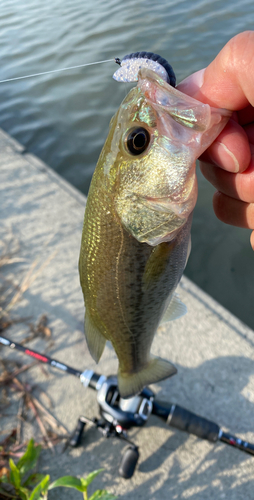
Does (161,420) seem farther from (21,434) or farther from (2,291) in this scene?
(2,291)

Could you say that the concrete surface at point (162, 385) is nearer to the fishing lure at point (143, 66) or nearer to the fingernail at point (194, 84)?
the fingernail at point (194, 84)

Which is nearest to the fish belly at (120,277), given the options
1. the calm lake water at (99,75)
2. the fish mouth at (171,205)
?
the fish mouth at (171,205)

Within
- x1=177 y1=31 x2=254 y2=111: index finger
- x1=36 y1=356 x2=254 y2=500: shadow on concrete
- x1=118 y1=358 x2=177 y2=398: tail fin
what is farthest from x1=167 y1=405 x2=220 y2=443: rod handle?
x1=177 y1=31 x2=254 y2=111: index finger

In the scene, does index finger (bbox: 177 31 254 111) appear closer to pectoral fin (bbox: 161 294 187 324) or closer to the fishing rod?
pectoral fin (bbox: 161 294 187 324)

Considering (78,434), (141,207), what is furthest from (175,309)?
(78,434)

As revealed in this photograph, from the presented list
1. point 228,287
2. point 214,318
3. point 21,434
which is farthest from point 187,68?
point 21,434
